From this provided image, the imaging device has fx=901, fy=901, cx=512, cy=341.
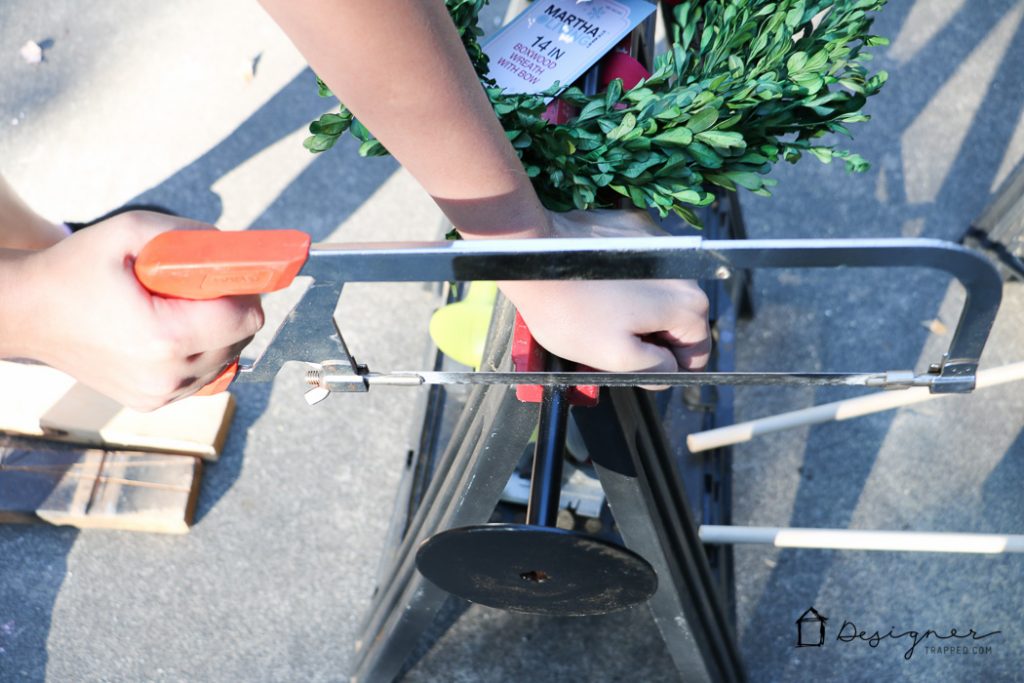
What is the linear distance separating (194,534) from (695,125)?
5.11ft

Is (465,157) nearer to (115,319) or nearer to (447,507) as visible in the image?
(115,319)

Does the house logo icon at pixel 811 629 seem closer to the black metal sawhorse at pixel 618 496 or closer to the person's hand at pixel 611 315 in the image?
the black metal sawhorse at pixel 618 496

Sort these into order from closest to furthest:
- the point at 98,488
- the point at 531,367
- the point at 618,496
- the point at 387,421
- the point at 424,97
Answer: the point at 424,97 < the point at 531,367 < the point at 618,496 < the point at 98,488 < the point at 387,421

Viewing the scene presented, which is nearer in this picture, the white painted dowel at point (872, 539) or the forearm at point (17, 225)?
the white painted dowel at point (872, 539)

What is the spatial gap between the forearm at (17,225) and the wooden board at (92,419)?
1.17 feet

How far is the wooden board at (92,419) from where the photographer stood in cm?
213

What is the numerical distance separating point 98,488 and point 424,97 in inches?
61.8

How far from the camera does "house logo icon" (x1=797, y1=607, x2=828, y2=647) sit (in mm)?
1971

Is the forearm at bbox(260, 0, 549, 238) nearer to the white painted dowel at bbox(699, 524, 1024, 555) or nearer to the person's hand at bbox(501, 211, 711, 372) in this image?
the person's hand at bbox(501, 211, 711, 372)

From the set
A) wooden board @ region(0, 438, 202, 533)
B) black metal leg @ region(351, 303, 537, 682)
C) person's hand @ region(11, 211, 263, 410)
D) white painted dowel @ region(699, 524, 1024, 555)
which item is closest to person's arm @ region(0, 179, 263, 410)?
person's hand @ region(11, 211, 263, 410)

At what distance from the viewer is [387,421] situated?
91.3 inches

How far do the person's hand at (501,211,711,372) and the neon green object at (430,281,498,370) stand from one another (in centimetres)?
61

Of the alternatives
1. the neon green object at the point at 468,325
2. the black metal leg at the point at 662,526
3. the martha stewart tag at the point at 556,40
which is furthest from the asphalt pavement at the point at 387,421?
the martha stewart tag at the point at 556,40

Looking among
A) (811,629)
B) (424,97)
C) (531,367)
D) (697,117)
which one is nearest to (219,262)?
(424,97)
